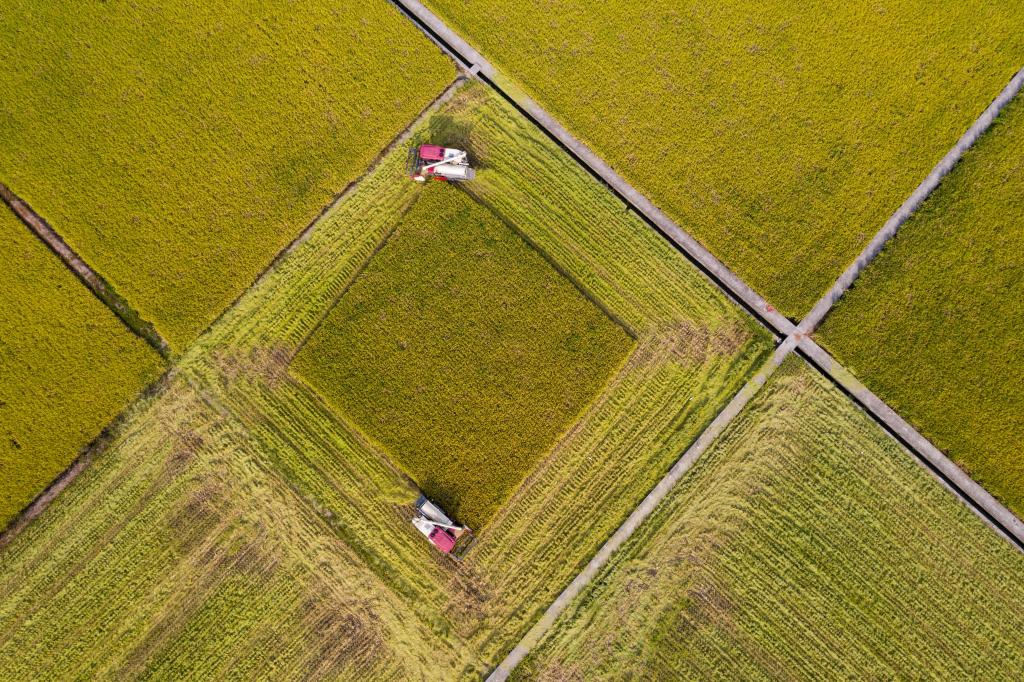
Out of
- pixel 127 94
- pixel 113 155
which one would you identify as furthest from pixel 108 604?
pixel 127 94

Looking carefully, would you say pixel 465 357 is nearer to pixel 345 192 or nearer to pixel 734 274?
pixel 345 192

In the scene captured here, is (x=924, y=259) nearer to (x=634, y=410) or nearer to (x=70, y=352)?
(x=634, y=410)

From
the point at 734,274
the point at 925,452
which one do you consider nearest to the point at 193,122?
the point at 734,274

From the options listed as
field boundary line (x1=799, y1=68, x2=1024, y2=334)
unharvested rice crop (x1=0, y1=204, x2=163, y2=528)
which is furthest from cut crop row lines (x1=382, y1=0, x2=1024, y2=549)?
unharvested rice crop (x1=0, y1=204, x2=163, y2=528)

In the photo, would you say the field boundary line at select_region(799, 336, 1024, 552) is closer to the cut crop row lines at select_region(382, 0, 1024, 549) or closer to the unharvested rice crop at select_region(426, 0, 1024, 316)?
the cut crop row lines at select_region(382, 0, 1024, 549)

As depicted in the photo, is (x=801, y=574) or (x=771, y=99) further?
(x=771, y=99)

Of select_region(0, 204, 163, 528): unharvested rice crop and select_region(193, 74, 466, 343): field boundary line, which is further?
select_region(193, 74, 466, 343): field boundary line
